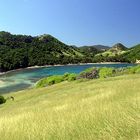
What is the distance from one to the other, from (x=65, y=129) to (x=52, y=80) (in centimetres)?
7555

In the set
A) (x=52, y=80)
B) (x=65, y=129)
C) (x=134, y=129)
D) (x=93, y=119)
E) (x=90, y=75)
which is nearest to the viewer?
(x=134, y=129)

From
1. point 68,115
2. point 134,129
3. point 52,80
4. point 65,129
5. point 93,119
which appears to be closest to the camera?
point 134,129

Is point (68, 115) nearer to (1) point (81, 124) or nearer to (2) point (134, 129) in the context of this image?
(1) point (81, 124)

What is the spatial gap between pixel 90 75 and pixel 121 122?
221ft

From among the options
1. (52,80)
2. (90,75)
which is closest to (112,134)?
(90,75)

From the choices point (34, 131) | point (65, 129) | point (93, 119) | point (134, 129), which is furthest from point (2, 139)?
point (134, 129)

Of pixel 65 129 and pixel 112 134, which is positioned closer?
pixel 112 134

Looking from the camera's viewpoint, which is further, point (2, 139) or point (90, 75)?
point (90, 75)

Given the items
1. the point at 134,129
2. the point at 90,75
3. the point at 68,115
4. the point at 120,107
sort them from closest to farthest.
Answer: the point at 134,129 < the point at 120,107 < the point at 68,115 < the point at 90,75

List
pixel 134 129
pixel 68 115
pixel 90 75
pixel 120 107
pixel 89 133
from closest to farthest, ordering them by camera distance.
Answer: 1. pixel 134 129
2. pixel 89 133
3. pixel 120 107
4. pixel 68 115
5. pixel 90 75

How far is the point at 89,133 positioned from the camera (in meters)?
6.23

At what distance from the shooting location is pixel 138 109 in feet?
23.0

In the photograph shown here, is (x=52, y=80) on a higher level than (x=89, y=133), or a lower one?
lower

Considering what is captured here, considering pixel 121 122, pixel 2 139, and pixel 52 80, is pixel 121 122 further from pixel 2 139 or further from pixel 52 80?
pixel 52 80
